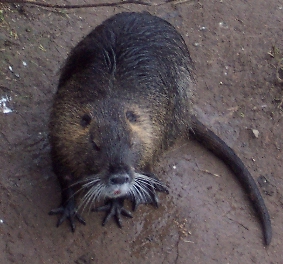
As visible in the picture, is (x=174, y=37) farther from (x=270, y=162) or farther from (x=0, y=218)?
(x=0, y=218)

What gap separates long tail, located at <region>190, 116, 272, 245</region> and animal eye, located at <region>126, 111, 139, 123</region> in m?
0.92

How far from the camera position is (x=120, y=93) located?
2891 mm

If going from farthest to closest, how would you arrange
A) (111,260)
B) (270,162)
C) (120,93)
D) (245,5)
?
(245,5) < (270,162) < (111,260) < (120,93)

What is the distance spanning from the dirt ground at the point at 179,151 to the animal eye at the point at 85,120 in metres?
0.70

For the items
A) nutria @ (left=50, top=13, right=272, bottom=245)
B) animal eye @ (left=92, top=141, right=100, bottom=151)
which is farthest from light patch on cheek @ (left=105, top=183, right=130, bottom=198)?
animal eye @ (left=92, top=141, right=100, bottom=151)

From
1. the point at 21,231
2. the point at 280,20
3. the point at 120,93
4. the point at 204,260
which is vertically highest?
the point at 120,93

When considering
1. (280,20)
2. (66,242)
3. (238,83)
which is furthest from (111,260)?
(280,20)

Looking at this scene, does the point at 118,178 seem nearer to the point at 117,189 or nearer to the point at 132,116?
the point at 117,189

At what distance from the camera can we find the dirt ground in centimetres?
312

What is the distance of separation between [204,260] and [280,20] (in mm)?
2850

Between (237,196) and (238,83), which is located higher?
(238,83)

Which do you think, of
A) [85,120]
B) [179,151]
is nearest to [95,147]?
[85,120]

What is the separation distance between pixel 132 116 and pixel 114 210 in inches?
31.8

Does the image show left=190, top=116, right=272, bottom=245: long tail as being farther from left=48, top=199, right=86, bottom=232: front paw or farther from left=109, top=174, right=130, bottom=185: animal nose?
left=109, top=174, right=130, bottom=185: animal nose
